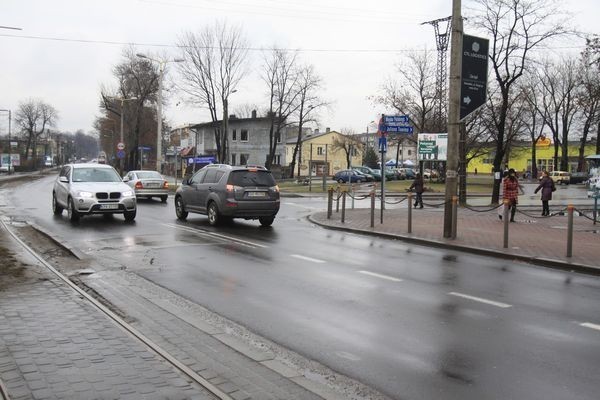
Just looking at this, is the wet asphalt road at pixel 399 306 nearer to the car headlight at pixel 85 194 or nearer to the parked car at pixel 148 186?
the car headlight at pixel 85 194

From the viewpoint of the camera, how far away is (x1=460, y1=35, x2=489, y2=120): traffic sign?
1352cm

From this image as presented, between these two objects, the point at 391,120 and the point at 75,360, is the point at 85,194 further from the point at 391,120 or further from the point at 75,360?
the point at 75,360

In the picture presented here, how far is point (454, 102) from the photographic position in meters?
13.3

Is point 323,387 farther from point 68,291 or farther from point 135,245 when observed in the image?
point 135,245

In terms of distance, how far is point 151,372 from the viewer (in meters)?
4.38

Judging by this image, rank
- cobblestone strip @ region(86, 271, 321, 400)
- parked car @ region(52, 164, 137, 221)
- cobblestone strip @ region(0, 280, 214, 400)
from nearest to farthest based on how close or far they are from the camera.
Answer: cobblestone strip @ region(0, 280, 214, 400) → cobblestone strip @ region(86, 271, 321, 400) → parked car @ region(52, 164, 137, 221)

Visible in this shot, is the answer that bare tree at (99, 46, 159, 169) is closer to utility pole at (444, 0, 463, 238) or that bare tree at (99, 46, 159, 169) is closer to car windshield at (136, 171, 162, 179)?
car windshield at (136, 171, 162, 179)

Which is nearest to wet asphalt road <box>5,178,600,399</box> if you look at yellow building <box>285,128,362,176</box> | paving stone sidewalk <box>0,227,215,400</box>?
paving stone sidewalk <box>0,227,215,400</box>

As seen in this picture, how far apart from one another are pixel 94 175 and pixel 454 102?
1070cm

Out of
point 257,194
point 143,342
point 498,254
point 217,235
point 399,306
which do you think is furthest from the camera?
point 257,194

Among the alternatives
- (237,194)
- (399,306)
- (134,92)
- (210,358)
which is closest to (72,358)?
(210,358)

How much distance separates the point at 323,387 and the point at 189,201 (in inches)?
523

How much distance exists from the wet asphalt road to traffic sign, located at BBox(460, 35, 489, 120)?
3862 millimetres

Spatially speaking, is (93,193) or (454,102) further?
(93,193)
